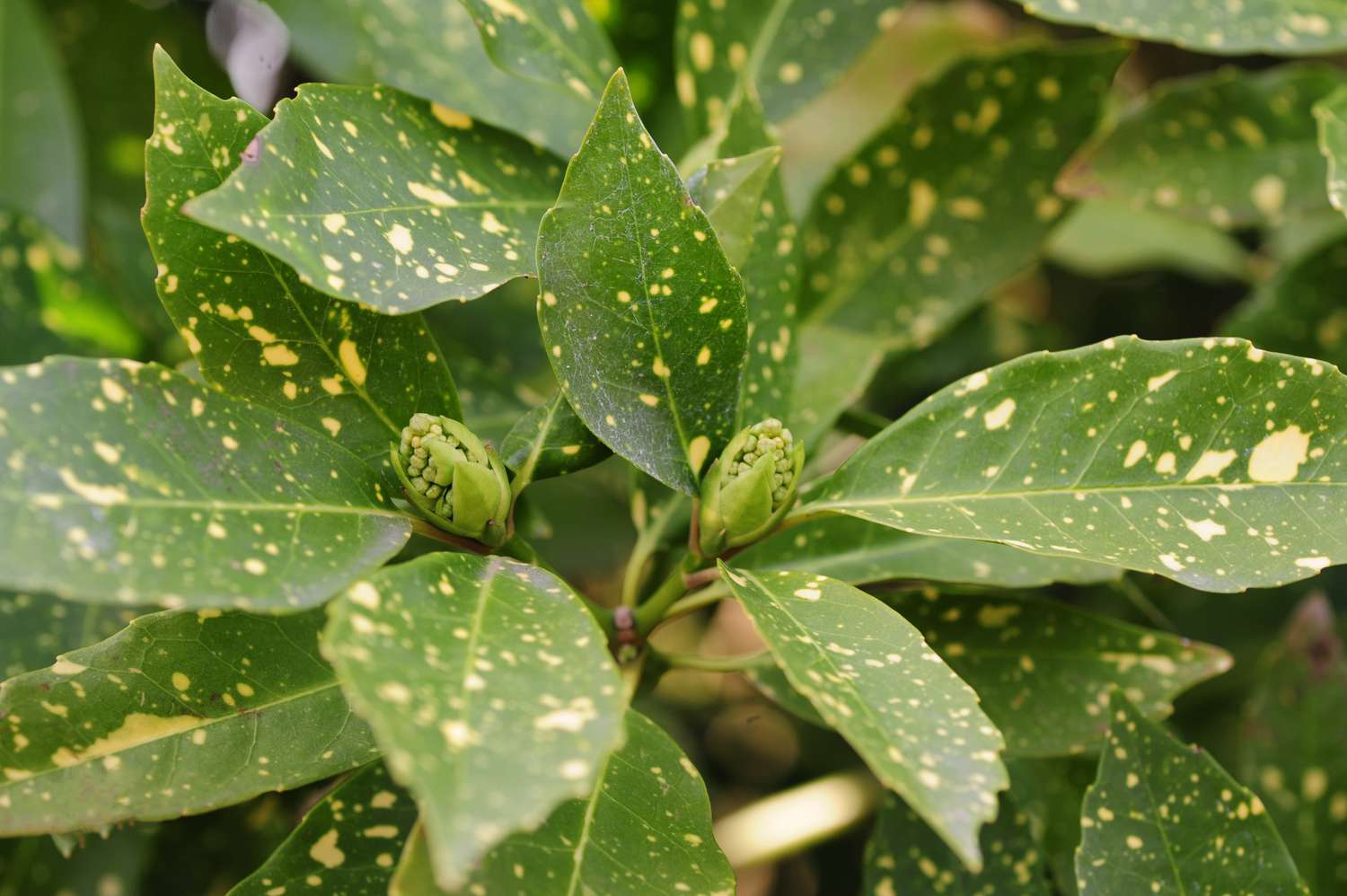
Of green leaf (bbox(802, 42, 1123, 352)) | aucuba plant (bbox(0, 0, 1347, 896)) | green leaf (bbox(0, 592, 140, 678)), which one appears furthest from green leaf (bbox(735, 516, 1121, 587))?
green leaf (bbox(0, 592, 140, 678))

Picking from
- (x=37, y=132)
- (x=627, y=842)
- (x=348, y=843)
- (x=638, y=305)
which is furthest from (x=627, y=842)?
(x=37, y=132)

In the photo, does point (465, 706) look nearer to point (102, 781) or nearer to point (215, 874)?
point (102, 781)

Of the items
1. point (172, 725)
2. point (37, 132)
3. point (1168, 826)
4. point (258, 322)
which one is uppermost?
point (258, 322)

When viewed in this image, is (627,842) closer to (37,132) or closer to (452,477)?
(452,477)

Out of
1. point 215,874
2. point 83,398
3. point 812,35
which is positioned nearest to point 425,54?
point 812,35

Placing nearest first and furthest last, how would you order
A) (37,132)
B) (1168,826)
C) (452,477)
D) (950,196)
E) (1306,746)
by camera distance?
(452,477) < (1168,826) < (1306,746) < (950,196) < (37,132)

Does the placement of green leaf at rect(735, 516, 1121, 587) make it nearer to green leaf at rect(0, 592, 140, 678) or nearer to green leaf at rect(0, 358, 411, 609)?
green leaf at rect(0, 358, 411, 609)

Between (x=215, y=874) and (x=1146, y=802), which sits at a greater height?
(x=1146, y=802)
